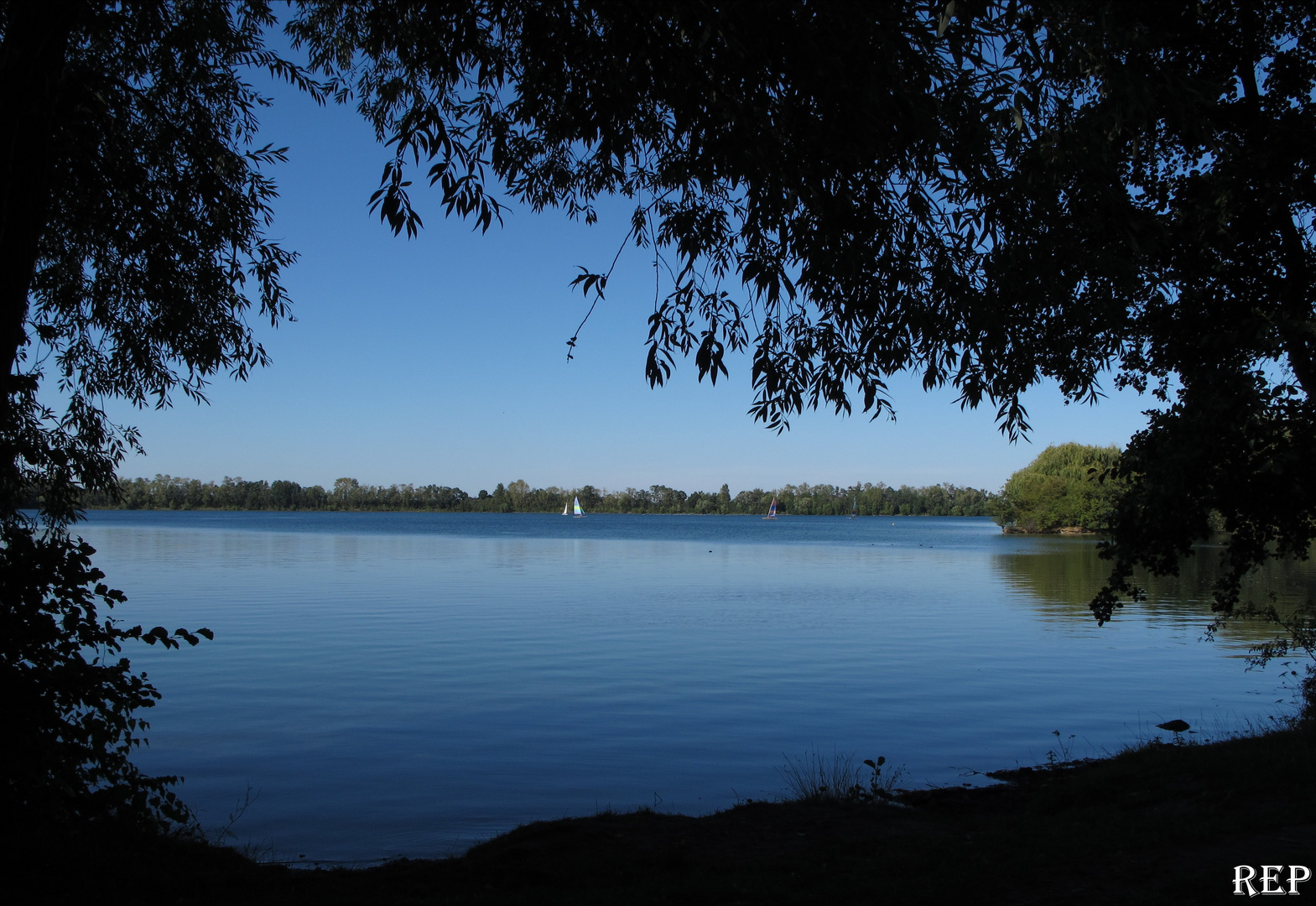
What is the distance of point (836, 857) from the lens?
673 centimetres

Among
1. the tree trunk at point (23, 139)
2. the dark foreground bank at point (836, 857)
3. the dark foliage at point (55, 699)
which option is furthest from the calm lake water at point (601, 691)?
the tree trunk at point (23, 139)

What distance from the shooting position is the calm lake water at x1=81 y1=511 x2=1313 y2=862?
10.1 metres

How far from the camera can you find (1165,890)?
5562mm

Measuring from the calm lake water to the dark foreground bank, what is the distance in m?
1.73

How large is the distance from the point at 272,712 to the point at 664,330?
1041 centimetres

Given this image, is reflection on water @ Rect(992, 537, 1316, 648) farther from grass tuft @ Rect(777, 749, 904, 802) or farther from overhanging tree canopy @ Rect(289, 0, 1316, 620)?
overhanging tree canopy @ Rect(289, 0, 1316, 620)

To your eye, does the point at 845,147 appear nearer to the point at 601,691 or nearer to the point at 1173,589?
the point at 601,691

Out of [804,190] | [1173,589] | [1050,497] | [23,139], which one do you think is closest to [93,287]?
[23,139]

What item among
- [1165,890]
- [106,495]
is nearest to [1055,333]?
[1165,890]

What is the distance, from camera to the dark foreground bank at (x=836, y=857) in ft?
18.9

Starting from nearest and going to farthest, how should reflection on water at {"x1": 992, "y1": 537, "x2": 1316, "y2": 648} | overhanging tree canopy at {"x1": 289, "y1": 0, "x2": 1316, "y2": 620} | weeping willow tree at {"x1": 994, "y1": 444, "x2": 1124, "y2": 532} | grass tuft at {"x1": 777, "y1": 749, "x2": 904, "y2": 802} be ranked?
overhanging tree canopy at {"x1": 289, "y1": 0, "x2": 1316, "y2": 620}
grass tuft at {"x1": 777, "y1": 749, "x2": 904, "y2": 802}
reflection on water at {"x1": 992, "y1": 537, "x2": 1316, "y2": 648}
weeping willow tree at {"x1": 994, "y1": 444, "x2": 1124, "y2": 532}

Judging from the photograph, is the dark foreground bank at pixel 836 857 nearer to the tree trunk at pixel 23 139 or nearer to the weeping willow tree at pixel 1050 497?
the tree trunk at pixel 23 139

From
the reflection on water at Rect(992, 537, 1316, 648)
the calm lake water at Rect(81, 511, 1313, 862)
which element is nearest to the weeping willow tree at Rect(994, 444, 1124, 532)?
the reflection on water at Rect(992, 537, 1316, 648)

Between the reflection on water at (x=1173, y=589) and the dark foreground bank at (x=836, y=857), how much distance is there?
7853 mm
